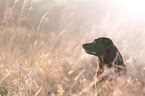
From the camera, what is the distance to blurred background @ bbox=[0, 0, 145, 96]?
2.88 metres

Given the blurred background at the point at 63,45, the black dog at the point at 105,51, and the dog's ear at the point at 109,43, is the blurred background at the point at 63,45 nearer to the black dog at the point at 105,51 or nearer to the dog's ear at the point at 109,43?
the black dog at the point at 105,51

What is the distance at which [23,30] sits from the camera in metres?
7.44

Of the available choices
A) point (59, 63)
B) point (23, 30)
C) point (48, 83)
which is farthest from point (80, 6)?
point (48, 83)

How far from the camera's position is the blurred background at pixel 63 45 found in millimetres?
2879

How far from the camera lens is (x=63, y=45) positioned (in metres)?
5.05

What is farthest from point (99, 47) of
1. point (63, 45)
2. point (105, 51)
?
point (63, 45)

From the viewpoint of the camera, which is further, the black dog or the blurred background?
the black dog

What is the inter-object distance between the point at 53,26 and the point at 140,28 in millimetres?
3589

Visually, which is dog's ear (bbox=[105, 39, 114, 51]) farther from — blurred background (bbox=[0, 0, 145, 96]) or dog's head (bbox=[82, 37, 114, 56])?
blurred background (bbox=[0, 0, 145, 96])

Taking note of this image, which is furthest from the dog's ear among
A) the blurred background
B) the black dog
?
the blurred background

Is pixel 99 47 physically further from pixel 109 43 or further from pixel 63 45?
pixel 63 45

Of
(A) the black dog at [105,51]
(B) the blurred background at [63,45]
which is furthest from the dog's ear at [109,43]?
(B) the blurred background at [63,45]

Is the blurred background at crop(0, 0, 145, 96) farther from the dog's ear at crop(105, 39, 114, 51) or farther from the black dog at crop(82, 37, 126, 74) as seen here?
the dog's ear at crop(105, 39, 114, 51)

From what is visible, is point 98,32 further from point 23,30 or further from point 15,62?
point 15,62
